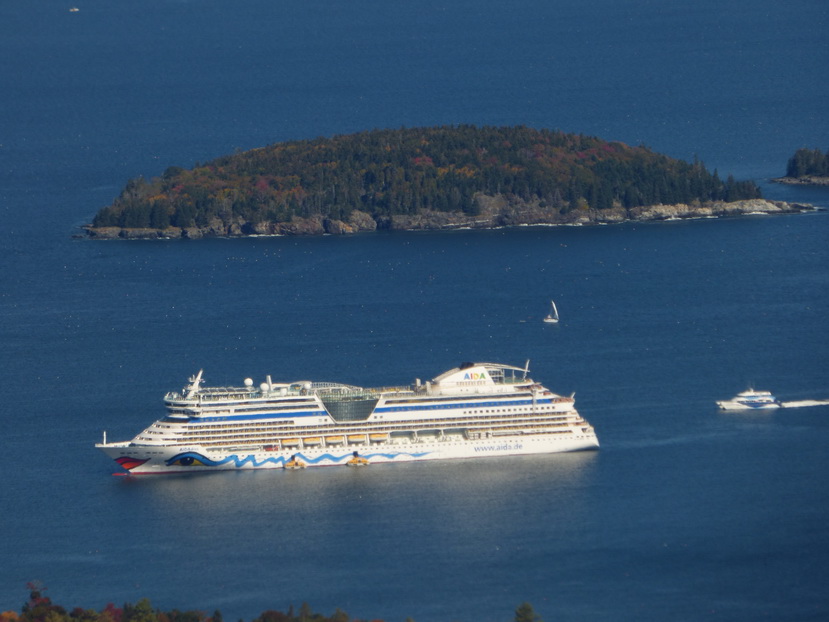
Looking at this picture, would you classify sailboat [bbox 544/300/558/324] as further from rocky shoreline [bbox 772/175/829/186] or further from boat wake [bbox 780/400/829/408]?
rocky shoreline [bbox 772/175/829/186]

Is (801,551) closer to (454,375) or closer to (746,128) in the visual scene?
(454,375)

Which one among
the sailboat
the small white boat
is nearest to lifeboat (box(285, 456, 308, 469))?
the small white boat

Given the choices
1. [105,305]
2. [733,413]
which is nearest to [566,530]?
[733,413]

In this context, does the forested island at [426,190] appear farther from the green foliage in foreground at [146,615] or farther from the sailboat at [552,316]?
the green foliage in foreground at [146,615]

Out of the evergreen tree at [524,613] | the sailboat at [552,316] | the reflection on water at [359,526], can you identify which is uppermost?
the sailboat at [552,316]

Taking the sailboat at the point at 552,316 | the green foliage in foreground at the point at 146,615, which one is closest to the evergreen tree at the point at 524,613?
the green foliage in foreground at the point at 146,615

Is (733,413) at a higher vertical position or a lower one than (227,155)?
lower
